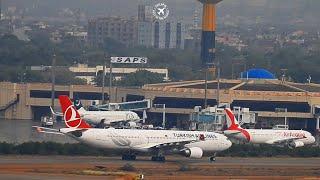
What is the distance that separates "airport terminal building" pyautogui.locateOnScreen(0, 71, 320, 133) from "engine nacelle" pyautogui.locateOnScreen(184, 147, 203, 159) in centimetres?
2952

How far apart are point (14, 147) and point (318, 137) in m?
31.8

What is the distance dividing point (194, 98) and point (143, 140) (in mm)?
39791

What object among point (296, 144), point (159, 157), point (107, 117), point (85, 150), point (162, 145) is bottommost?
point (296, 144)

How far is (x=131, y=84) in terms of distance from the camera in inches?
5094

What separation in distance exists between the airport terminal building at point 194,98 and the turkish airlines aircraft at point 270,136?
16.0 m

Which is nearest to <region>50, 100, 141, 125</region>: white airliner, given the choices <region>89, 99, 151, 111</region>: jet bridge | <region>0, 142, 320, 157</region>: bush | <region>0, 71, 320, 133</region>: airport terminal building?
<region>0, 71, 320, 133</region>: airport terminal building

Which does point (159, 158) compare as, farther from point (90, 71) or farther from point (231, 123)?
point (90, 71)

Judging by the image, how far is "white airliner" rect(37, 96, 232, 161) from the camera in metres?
65.4

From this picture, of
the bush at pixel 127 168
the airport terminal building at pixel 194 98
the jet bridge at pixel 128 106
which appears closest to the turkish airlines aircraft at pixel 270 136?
the airport terminal building at pixel 194 98

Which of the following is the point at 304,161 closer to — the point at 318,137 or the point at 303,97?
the point at 318,137

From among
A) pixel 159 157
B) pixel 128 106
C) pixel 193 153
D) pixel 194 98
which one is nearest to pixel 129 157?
pixel 159 157

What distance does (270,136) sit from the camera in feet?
260

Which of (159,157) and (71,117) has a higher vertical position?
(71,117)

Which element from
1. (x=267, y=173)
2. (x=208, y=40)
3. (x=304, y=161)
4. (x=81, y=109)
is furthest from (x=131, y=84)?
(x=267, y=173)
